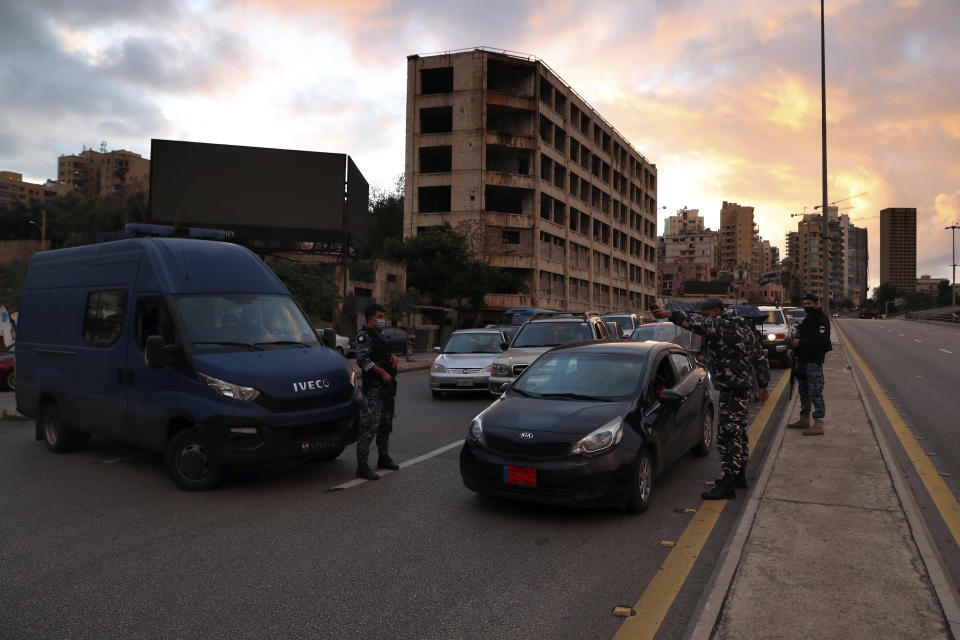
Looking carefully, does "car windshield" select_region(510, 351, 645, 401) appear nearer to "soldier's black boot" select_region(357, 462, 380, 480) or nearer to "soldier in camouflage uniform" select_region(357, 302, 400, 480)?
"soldier in camouflage uniform" select_region(357, 302, 400, 480)

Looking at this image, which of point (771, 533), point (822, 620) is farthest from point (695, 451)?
point (822, 620)

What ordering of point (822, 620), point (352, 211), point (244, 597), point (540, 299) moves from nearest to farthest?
point (822, 620) < point (244, 597) < point (352, 211) < point (540, 299)

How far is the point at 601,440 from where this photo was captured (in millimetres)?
5590

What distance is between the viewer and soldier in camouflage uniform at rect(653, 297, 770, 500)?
20.8ft

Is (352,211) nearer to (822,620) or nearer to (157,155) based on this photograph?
(157,155)

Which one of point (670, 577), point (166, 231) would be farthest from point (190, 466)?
point (670, 577)

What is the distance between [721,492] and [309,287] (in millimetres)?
27020

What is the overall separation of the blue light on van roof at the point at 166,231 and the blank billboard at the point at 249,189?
26.0 metres

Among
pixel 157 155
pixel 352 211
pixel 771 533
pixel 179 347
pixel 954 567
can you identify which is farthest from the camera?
pixel 352 211

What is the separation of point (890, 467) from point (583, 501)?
11.9 feet

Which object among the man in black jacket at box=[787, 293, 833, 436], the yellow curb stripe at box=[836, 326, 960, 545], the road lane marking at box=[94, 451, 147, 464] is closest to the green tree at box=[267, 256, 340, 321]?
the road lane marking at box=[94, 451, 147, 464]

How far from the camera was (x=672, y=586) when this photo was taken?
4.28m

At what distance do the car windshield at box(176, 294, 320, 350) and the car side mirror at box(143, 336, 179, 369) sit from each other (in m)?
0.25

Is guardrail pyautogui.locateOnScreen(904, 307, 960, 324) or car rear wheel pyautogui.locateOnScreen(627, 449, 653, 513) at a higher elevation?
guardrail pyautogui.locateOnScreen(904, 307, 960, 324)
